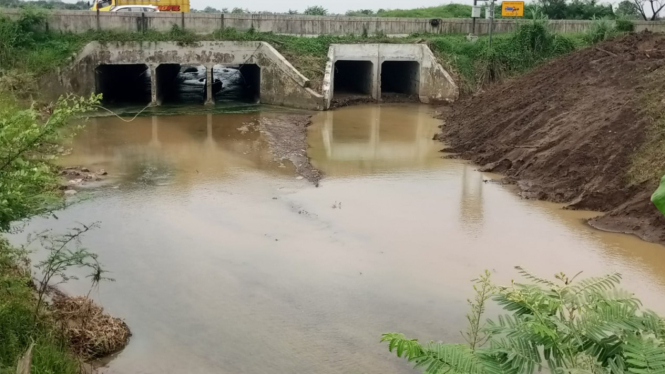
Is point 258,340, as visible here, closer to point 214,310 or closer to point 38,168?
point 214,310

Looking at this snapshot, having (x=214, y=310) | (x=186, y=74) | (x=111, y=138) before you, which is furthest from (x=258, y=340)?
(x=186, y=74)

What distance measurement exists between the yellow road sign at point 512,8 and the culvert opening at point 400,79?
696cm

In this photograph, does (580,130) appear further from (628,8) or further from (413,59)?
(628,8)

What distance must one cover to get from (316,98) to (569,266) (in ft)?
51.7

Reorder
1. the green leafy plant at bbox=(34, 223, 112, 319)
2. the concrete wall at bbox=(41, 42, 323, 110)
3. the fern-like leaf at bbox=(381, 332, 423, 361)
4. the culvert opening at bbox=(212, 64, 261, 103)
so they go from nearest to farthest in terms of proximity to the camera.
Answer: the fern-like leaf at bbox=(381, 332, 423, 361) < the green leafy plant at bbox=(34, 223, 112, 319) < the concrete wall at bbox=(41, 42, 323, 110) < the culvert opening at bbox=(212, 64, 261, 103)

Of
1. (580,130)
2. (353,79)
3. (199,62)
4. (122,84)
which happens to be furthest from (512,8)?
(580,130)

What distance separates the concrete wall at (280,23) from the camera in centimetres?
2658

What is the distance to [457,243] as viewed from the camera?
1164cm

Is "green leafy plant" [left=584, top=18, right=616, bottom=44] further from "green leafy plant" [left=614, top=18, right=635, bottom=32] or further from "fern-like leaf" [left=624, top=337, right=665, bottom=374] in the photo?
"fern-like leaf" [left=624, top=337, right=665, bottom=374]

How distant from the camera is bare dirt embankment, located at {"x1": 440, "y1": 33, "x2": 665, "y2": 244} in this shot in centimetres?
1372

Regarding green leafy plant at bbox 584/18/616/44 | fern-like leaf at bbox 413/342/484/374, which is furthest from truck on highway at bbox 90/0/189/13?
fern-like leaf at bbox 413/342/484/374

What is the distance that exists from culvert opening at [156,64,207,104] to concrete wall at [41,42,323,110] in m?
1.63

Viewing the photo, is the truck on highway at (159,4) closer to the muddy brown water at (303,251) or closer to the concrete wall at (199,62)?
the concrete wall at (199,62)

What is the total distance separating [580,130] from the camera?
16.3m
